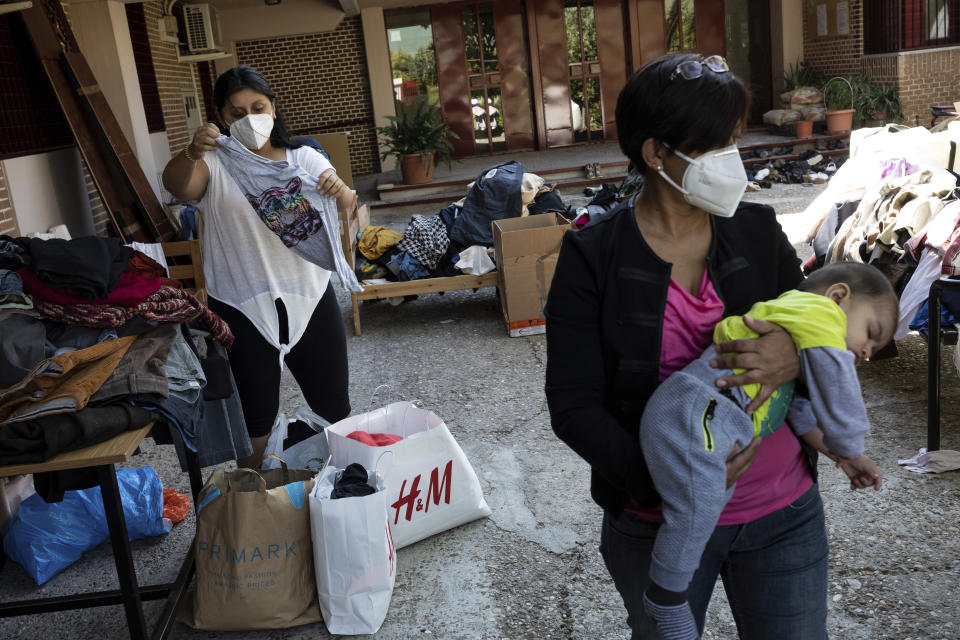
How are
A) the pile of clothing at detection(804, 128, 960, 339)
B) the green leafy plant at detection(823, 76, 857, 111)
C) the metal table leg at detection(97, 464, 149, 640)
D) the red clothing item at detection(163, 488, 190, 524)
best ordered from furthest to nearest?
1. the green leafy plant at detection(823, 76, 857, 111)
2. the pile of clothing at detection(804, 128, 960, 339)
3. the red clothing item at detection(163, 488, 190, 524)
4. the metal table leg at detection(97, 464, 149, 640)

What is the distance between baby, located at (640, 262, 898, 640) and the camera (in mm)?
1462

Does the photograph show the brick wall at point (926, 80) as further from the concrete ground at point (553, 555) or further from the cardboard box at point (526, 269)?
the concrete ground at point (553, 555)

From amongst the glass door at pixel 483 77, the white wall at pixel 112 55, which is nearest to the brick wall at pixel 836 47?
the glass door at pixel 483 77

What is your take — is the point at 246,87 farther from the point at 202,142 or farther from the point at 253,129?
the point at 202,142

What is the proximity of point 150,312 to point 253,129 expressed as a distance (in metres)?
0.76

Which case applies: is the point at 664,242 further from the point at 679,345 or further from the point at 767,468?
the point at 767,468

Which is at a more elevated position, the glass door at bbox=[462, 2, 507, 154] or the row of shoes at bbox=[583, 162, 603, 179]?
the glass door at bbox=[462, 2, 507, 154]

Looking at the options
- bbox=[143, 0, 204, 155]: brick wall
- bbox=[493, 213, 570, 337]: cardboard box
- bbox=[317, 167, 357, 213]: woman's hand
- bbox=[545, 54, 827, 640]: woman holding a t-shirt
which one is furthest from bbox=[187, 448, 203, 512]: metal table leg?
bbox=[143, 0, 204, 155]: brick wall

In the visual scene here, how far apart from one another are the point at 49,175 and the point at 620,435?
249 inches

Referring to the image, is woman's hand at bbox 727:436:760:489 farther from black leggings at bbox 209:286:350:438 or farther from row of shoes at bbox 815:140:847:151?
row of shoes at bbox 815:140:847:151

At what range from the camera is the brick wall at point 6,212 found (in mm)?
5594

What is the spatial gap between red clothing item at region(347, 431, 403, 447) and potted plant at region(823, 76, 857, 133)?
12476 millimetres

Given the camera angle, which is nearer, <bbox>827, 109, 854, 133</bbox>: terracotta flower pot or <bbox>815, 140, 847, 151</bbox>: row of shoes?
<bbox>815, 140, 847, 151</bbox>: row of shoes

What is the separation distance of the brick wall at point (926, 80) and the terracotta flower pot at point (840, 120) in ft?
3.22
